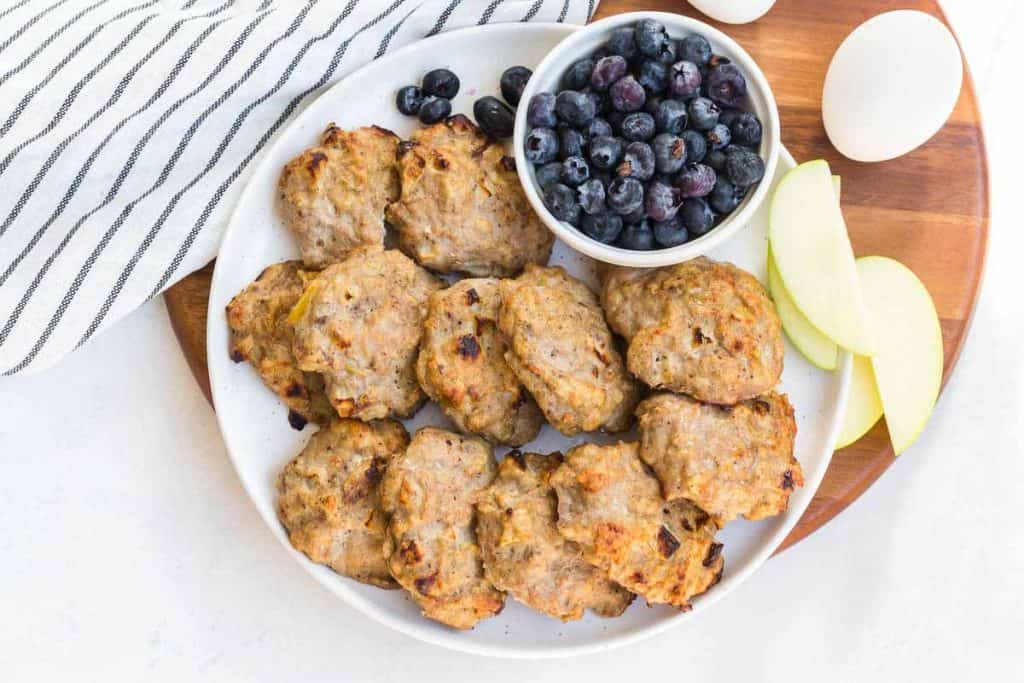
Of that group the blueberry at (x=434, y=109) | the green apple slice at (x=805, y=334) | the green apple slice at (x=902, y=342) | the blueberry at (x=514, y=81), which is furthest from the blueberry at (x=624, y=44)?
the green apple slice at (x=902, y=342)

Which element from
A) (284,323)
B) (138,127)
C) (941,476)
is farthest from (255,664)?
(941,476)

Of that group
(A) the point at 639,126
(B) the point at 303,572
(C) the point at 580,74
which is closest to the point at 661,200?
(A) the point at 639,126

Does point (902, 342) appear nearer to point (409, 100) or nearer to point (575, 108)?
point (575, 108)

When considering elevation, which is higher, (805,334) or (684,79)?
(684,79)

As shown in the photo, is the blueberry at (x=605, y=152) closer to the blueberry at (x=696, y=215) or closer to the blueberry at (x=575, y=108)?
the blueberry at (x=575, y=108)

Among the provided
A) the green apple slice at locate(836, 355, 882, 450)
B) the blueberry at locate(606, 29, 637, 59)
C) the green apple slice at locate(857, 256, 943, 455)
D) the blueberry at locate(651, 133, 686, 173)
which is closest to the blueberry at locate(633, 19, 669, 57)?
the blueberry at locate(606, 29, 637, 59)
